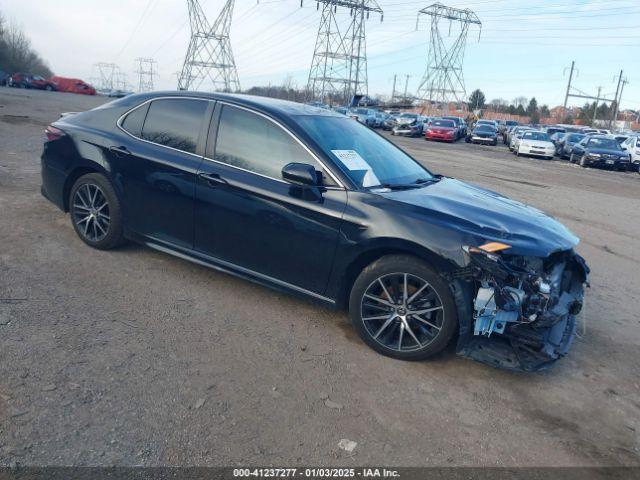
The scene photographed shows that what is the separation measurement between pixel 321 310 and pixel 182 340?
4.10 feet

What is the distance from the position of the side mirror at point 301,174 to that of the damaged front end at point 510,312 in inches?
47.6

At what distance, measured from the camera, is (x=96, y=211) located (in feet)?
16.5

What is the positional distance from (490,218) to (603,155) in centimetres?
2417

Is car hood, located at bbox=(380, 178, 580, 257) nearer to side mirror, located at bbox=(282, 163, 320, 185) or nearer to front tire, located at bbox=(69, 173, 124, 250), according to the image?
side mirror, located at bbox=(282, 163, 320, 185)

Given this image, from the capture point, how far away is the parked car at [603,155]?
79.6 feet

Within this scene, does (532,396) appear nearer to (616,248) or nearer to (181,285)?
(181,285)

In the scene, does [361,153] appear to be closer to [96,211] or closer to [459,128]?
[96,211]

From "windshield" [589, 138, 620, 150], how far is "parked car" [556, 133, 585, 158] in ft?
6.91

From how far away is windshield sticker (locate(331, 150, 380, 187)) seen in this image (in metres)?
4.04

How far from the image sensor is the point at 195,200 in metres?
4.36

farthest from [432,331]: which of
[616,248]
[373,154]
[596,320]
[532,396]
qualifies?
[616,248]

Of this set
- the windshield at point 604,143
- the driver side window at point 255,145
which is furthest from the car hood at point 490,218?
the windshield at point 604,143

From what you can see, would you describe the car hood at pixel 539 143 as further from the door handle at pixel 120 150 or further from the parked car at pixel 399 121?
the door handle at pixel 120 150

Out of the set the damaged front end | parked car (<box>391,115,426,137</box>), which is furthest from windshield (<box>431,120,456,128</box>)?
the damaged front end
